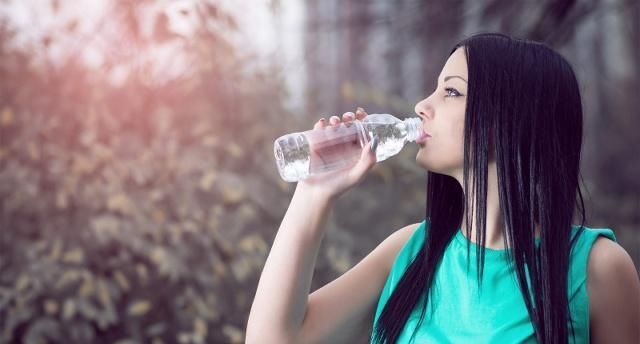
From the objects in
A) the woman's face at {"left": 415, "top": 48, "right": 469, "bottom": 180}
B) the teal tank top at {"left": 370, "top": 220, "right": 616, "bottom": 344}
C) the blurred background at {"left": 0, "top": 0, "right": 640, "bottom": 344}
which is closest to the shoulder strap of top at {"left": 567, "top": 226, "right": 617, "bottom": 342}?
the teal tank top at {"left": 370, "top": 220, "right": 616, "bottom": 344}

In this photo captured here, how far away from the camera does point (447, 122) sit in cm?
152

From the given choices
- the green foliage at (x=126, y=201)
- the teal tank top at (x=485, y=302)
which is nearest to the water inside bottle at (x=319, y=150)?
the teal tank top at (x=485, y=302)

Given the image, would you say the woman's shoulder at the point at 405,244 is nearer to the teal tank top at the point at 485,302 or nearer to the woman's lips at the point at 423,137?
the teal tank top at the point at 485,302

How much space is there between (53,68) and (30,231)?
0.71 meters

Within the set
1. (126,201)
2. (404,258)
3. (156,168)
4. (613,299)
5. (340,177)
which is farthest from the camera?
(156,168)

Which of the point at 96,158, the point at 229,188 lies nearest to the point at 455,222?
the point at 229,188

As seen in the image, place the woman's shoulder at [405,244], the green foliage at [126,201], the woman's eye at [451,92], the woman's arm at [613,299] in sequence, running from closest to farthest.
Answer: the woman's arm at [613,299]
the woman's eye at [451,92]
the woman's shoulder at [405,244]
the green foliage at [126,201]

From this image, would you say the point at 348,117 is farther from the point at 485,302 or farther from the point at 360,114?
the point at 485,302

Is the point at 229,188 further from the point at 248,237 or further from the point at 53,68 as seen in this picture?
the point at 53,68

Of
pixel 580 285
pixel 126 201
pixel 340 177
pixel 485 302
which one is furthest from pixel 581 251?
pixel 126 201

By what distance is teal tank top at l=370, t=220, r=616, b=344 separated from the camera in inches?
56.7

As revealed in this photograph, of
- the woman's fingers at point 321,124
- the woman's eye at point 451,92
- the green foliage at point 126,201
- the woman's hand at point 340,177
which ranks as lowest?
the green foliage at point 126,201

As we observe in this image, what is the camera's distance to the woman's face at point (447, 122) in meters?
1.52

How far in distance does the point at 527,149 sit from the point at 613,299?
0.96ft
